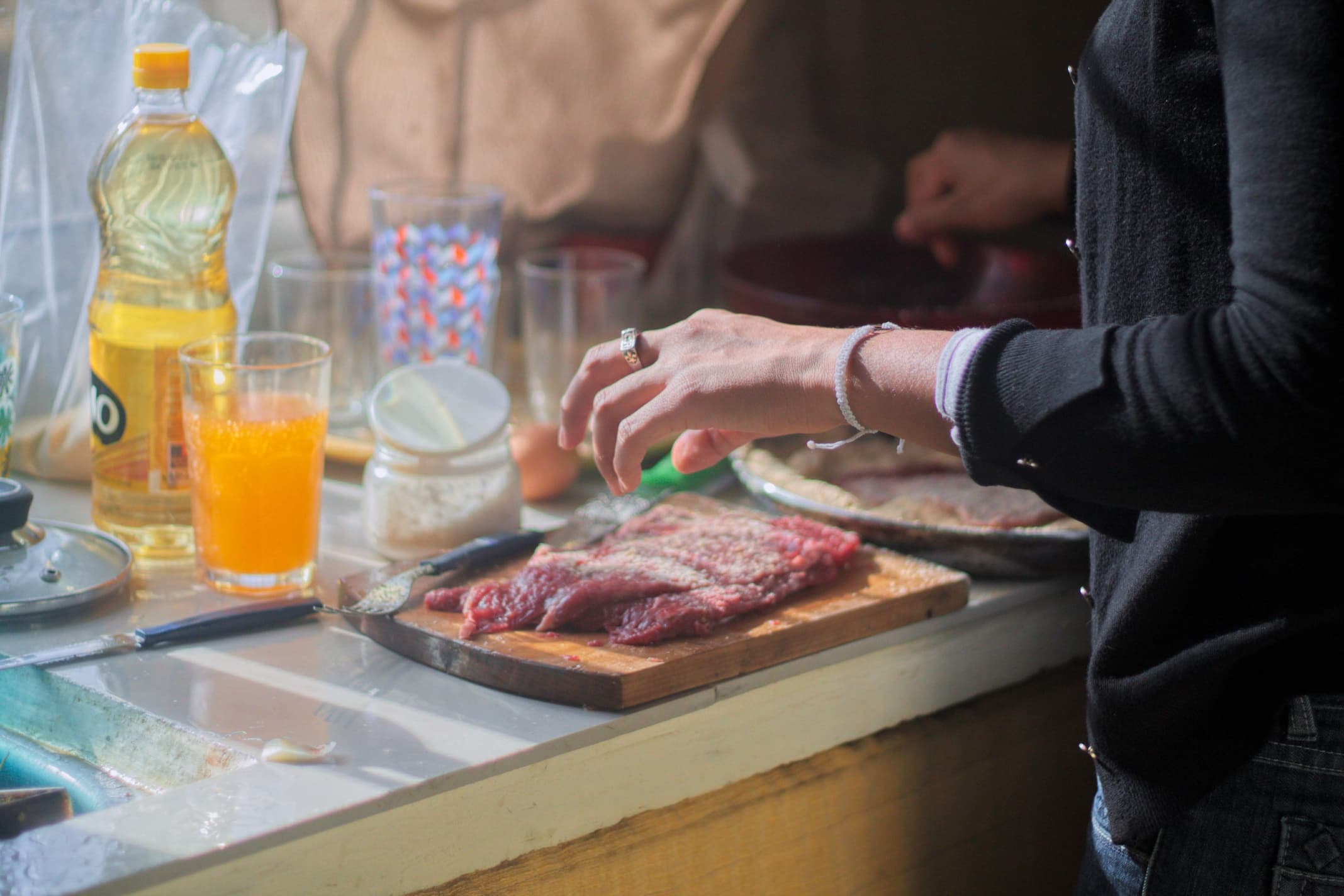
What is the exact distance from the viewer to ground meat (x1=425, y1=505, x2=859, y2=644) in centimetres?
100

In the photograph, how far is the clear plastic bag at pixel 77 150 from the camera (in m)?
1.33

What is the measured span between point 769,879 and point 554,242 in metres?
1.02

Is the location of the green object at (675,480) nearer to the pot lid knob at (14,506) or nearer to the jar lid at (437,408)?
the jar lid at (437,408)

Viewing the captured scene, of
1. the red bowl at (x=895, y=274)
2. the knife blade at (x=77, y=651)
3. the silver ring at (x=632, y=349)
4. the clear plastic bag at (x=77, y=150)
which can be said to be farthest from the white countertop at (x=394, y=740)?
the red bowl at (x=895, y=274)

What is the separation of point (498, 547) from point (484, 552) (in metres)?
0.02

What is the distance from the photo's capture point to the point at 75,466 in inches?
53.9

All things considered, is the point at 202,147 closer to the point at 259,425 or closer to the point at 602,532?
the point at 259,425

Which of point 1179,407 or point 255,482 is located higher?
point 1179,407

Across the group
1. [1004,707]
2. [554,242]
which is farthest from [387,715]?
[554,242]

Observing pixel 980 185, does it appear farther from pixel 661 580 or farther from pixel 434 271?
pixel 661 580

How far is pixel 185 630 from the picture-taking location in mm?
1023

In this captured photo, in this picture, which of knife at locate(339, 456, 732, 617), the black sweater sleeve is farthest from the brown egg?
the black sweater sleeve

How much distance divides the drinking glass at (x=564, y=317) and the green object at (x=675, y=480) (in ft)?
0.59

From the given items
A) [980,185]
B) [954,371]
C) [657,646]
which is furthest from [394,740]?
[980,185]
